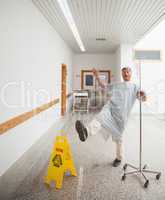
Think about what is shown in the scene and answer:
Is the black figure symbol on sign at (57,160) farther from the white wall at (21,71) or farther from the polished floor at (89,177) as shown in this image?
the white wall at (21,71)

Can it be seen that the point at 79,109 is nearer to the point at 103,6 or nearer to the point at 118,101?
the point at 103,6

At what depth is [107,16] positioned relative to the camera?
4793 mm

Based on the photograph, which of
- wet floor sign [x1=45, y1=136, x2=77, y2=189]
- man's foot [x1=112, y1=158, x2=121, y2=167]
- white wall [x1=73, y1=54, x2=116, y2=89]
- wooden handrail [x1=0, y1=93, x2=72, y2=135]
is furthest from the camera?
white wall [x1=73, y1=54, x2=116, y2=89]

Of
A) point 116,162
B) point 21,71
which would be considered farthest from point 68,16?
point 116,162

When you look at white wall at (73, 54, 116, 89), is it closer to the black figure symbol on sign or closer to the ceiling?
the ceiling

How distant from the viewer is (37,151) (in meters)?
3.76

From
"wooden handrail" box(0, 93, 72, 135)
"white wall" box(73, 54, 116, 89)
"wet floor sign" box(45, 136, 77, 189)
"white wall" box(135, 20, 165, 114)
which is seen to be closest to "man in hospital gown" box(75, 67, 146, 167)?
"wet floor sign" box(45, 136, 77, 189)

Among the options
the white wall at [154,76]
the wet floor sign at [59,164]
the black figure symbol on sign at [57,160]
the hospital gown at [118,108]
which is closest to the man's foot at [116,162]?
the hospital gown at [118,108]

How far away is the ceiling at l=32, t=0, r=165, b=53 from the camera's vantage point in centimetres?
404

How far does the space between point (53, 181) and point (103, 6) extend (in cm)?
A: 368

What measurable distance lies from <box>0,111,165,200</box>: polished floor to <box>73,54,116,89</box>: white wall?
23.1 ft

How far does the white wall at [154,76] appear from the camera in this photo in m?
7.84

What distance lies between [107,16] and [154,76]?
164 inches

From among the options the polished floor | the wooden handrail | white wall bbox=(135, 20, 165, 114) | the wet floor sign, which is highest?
white wall bbox=(135, 20, 165, 114)
